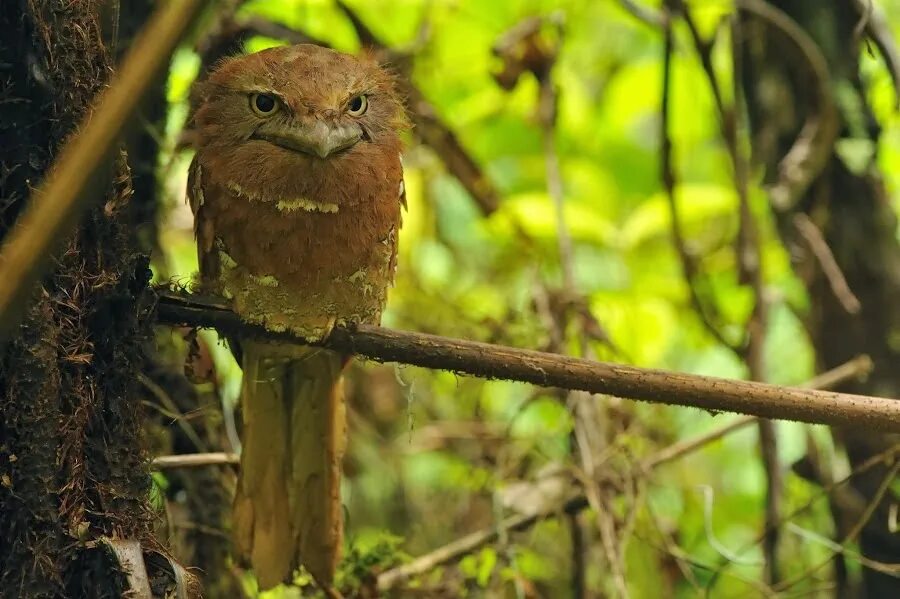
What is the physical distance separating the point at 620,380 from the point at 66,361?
82cm

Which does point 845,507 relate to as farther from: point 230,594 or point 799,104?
point 230,594

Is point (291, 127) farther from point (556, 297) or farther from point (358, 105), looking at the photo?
A: point (556, 297)

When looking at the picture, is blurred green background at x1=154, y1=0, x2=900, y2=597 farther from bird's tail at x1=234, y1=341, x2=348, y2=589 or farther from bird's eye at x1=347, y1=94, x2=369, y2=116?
bird's eye at x1=347, y1=94, x2=369, y2=116

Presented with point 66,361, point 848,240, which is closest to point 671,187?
point 848,240

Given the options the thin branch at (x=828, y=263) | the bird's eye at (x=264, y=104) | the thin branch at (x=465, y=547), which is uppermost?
the bird's eye at (x=264, y=104)

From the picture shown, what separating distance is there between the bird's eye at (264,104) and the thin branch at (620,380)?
0.42 metres

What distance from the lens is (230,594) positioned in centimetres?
227

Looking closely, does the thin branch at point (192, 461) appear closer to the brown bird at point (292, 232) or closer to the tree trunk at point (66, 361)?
the brown bird at point (292, 232)

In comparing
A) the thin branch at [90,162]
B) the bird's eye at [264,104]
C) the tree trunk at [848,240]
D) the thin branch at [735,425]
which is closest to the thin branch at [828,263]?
the tree trunk at [848,240]

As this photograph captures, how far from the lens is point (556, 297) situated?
107 inches

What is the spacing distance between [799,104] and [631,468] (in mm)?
1161

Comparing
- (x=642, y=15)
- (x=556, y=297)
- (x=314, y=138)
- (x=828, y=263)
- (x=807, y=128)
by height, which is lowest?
(x=556, y=297)

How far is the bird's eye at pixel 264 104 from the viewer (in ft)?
5.90

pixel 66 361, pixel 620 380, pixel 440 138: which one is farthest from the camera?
pixel 440 138
